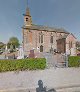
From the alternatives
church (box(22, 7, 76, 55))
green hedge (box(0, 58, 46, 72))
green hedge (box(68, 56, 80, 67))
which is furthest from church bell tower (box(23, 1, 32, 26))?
green hedge (box(0, 58, 46, 72))

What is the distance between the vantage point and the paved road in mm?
10844

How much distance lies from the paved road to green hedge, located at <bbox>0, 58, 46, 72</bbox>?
2.82ft

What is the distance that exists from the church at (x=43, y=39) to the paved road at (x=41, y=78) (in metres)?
38.4

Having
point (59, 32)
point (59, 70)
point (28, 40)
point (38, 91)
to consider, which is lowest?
point (38, 91)

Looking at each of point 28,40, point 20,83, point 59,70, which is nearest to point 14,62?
point 20,83

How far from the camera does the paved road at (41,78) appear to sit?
1084 cm

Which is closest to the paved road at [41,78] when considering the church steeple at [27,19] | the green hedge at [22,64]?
the green hedge at [22,64]

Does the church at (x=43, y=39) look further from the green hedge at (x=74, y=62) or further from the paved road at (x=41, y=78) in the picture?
the paved road at (x=41, y=78)

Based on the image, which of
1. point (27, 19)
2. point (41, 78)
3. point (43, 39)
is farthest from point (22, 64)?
point (43, 39)

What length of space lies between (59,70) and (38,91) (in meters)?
4.58

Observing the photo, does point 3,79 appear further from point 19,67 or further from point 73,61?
point 73,61

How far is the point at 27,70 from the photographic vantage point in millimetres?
13203

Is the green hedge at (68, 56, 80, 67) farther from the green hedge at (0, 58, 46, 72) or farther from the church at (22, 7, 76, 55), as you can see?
the church at (22, 7, 76, 55)

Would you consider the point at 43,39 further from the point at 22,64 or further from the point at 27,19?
the point at 22,64
